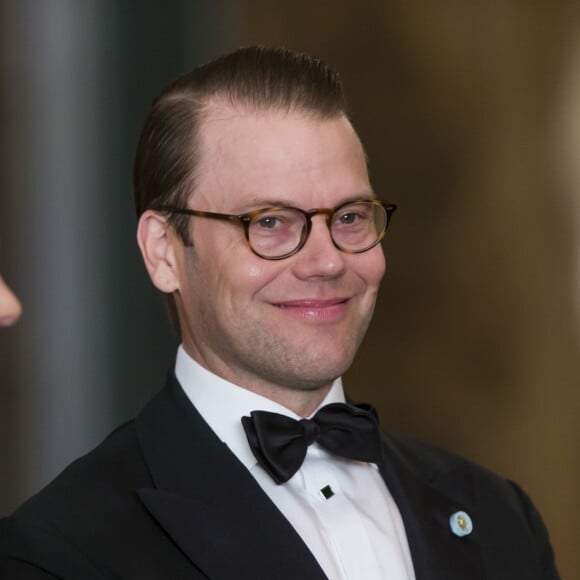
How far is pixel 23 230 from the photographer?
4.91m

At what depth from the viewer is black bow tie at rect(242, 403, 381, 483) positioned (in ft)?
8.05

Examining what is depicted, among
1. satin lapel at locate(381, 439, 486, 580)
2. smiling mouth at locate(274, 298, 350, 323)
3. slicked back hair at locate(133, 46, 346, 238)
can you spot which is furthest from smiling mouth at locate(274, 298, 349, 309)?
satin lapel at locate(381, 439, 486, 580)

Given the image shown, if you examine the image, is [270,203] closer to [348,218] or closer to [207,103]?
[348,218]

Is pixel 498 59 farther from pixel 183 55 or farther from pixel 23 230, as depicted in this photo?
pixel 23 230

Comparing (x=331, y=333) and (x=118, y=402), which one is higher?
(x=331, y=333)

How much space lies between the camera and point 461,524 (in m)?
2.69

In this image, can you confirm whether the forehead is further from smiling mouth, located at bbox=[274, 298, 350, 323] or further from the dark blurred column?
the dark blurred column

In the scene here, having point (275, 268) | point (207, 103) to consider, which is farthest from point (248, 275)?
point (207, 103)

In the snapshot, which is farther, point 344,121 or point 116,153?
point 116,153

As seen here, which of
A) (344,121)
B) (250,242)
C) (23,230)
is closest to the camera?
(250,242)

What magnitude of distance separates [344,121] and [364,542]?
78 cm

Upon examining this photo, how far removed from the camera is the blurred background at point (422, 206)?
5008 millimetres

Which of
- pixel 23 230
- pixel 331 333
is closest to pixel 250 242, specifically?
pixel 331 333

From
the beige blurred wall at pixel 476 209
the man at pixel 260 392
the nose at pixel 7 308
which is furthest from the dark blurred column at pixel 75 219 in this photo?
the nose at pixel 7 308
